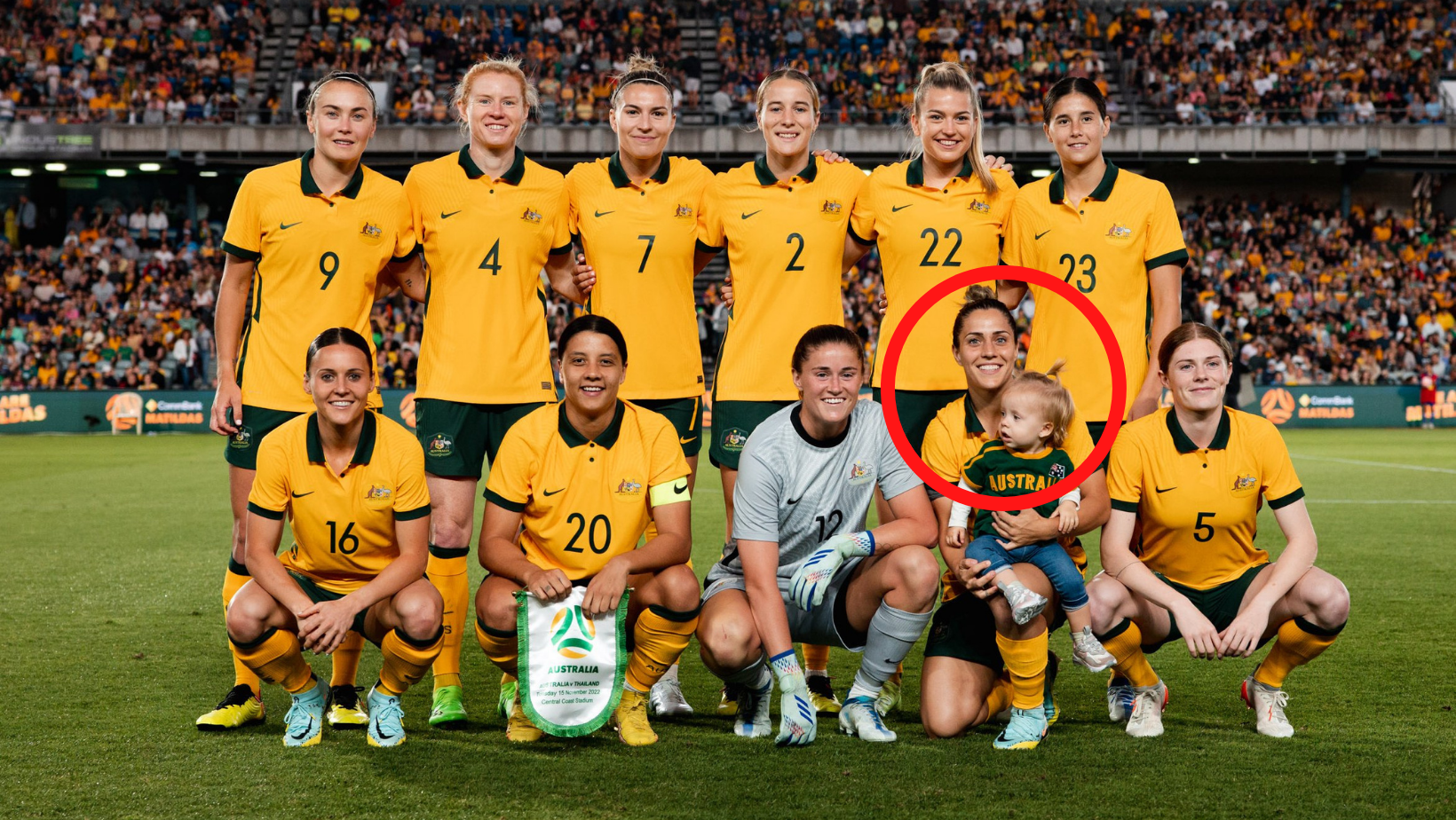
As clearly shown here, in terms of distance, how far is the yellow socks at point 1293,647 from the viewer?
4.02 meters

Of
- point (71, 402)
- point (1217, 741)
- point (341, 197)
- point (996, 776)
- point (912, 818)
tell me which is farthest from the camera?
point (71, 402)

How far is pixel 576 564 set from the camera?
163 inches

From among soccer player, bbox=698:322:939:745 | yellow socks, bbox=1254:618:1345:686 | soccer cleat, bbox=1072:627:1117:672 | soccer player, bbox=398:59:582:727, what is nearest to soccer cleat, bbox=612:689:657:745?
soccer player, bbox=698:322:939:745

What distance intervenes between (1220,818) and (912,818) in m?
0.79

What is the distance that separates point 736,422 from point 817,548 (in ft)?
2.43

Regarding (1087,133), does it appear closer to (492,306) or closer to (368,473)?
(492,306)

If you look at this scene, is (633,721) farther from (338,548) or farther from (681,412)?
(681,412)

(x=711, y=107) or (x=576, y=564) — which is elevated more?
(x=711, y=107)

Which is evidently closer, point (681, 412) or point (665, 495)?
point (665, 495)

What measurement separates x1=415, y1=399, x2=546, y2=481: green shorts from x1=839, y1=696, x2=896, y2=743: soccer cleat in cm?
157

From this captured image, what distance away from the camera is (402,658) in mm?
3977

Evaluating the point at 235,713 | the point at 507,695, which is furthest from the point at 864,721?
the point at 235,713

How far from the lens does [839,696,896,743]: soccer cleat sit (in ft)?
13.0

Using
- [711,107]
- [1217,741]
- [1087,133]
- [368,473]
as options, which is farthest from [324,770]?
[711,107]
